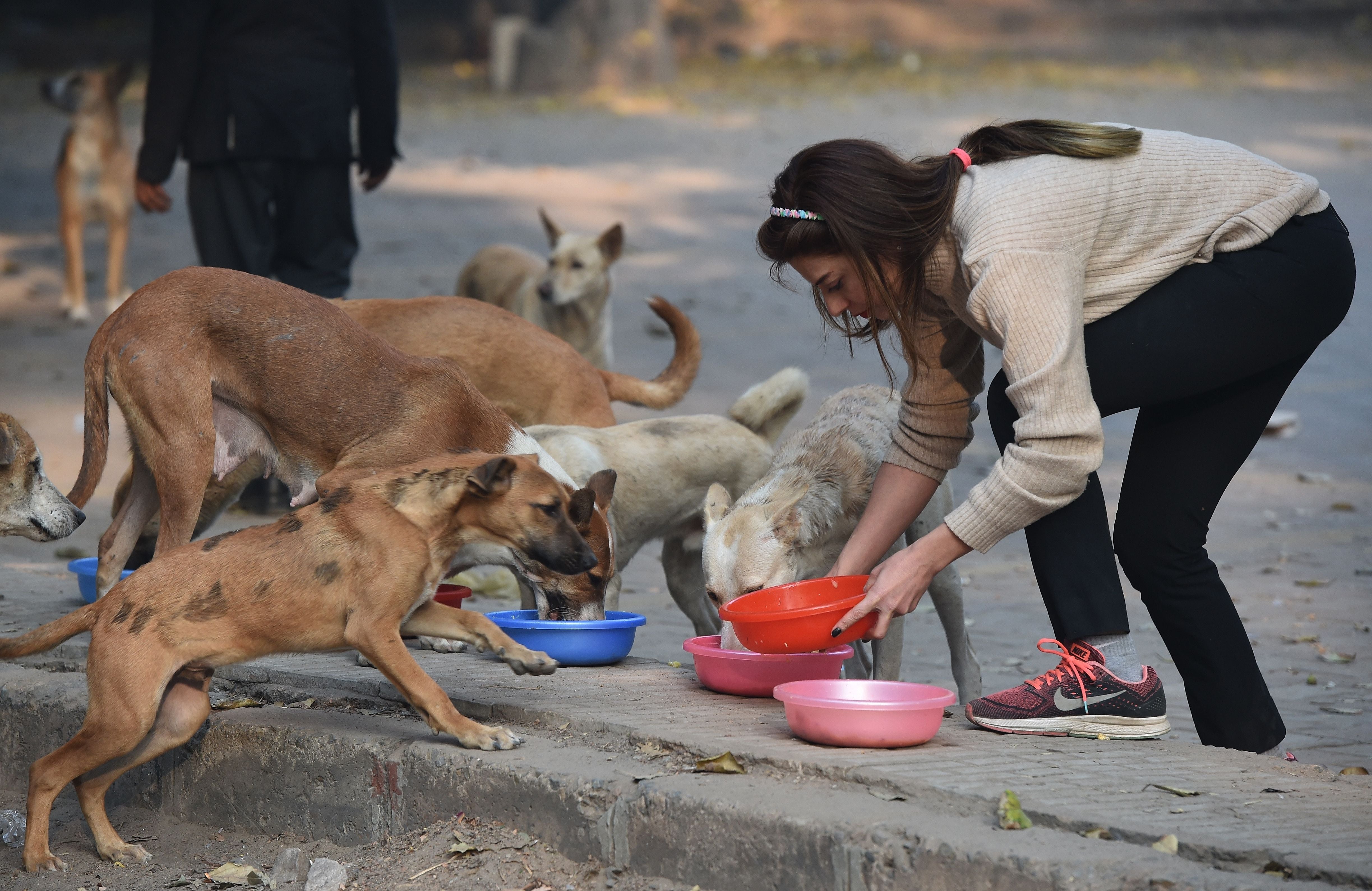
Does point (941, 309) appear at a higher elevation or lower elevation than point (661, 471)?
higher

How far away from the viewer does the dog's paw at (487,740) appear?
3600 millimetres

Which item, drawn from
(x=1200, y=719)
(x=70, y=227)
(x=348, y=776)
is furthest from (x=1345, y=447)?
(x=70, y=227)

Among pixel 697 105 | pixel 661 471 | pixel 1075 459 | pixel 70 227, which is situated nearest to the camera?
pixel 1075 459

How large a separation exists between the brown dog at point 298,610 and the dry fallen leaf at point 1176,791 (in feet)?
5.21

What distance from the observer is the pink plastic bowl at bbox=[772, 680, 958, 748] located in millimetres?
3404

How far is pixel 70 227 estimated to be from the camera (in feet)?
38.8

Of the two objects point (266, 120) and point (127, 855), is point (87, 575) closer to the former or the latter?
point (127, 855)

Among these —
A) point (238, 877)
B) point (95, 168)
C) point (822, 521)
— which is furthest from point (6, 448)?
point (95, 168)

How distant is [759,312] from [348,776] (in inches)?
394

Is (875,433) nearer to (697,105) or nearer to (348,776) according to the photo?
(348,776)

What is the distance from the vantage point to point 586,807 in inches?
131

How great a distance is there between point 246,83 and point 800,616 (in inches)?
173

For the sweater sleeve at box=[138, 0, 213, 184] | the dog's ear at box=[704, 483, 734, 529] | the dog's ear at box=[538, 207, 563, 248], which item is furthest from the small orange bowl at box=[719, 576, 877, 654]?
the dog's ear at box=[538, 207, 563, 248]

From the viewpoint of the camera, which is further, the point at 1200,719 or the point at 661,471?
the point at 661,471
